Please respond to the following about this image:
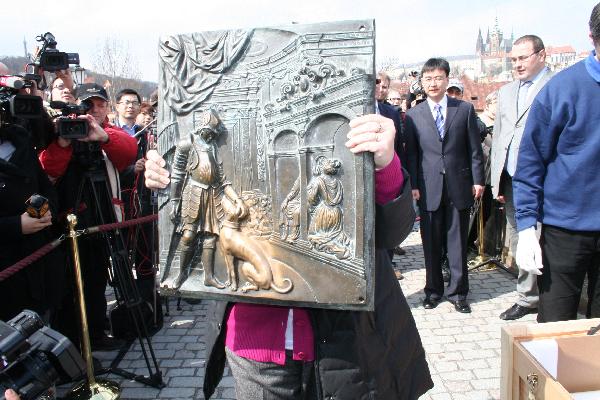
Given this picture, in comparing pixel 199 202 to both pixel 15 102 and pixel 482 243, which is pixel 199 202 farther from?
pixel 482 243

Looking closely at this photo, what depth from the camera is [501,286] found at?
5.54 metres

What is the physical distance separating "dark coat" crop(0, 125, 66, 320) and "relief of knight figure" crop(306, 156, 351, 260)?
7.35ft

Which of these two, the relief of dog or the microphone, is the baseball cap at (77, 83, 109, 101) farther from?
the relief of dog

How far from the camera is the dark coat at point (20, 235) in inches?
113

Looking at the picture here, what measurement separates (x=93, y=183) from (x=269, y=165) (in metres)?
2.57

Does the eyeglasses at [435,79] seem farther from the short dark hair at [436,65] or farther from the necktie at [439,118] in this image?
the necktie at [439,118]

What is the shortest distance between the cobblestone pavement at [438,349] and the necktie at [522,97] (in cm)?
201

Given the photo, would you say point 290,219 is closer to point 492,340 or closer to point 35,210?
point 35,210

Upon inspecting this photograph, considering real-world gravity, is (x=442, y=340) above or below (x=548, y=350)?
below

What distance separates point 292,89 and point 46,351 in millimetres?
1457

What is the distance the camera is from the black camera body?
133 inches

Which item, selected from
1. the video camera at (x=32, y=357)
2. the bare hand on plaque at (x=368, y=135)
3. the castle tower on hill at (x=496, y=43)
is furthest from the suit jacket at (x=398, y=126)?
the castle tower on hill at (x=496, y=43)

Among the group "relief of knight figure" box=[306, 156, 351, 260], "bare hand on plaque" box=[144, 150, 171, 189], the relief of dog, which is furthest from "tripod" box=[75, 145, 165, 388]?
"relief of knight figure" box=[306, 156, 351, 260]

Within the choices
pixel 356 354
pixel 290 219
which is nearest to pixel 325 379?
pixel 356 354
